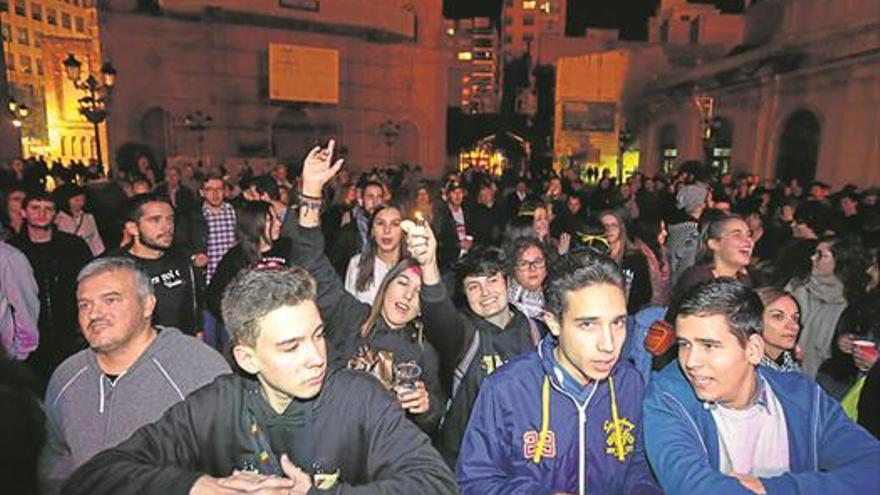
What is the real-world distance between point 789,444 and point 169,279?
191 inches

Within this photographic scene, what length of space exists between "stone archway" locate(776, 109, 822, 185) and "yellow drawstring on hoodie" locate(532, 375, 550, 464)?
945 inches

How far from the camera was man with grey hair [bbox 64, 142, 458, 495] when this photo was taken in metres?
2.28

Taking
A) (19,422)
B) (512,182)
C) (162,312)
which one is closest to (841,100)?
(512,182)

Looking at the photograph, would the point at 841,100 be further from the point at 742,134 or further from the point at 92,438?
the point at 92,438

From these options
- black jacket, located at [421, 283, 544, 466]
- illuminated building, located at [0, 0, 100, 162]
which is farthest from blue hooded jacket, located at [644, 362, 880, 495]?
illuminated building, located at [0, 0, 100, 162]

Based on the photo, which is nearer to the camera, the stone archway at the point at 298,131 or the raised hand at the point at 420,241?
the raised hand at the point at 420,241

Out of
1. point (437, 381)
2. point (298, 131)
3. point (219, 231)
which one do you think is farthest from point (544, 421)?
point (298, 131)

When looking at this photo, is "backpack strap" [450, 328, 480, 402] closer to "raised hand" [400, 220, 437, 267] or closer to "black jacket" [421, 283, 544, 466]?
"black jacket" [421, 283, 544, 466]

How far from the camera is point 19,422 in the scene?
142cm

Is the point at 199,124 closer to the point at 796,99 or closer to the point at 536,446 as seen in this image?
the point at 796,99

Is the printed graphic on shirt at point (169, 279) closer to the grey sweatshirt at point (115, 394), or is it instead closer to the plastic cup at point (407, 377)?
the grey sweatshirt at point (115, 394)

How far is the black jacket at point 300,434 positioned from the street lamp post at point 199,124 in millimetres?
27147

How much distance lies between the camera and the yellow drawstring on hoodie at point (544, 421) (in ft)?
8.84

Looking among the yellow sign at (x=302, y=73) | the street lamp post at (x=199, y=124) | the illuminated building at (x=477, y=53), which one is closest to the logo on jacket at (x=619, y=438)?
the street lamp post at (x=199, y=124)
